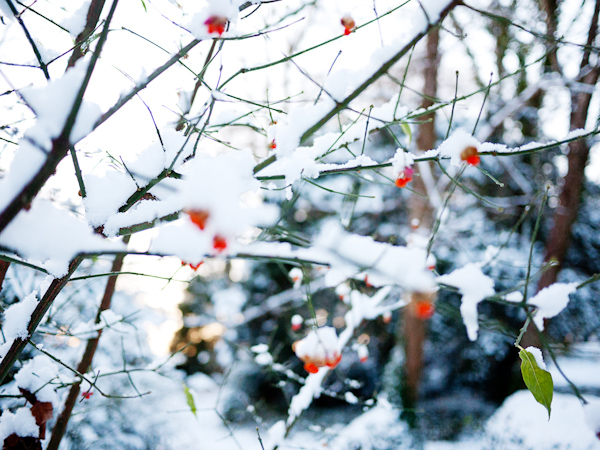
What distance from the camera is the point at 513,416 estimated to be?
11.9 feet

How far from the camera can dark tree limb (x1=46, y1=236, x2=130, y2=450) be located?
1230 mm

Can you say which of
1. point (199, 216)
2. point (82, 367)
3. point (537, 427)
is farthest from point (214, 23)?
point (537, 427)

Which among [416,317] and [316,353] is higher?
[316,353]

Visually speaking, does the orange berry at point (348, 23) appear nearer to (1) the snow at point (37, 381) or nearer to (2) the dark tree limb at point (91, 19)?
(2) the dark tree limb at point (91, 19)

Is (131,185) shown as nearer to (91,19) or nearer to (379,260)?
(91,19)

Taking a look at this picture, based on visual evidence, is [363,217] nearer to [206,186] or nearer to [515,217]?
[515,217]

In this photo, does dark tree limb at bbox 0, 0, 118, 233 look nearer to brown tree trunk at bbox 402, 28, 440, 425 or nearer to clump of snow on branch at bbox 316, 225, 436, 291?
clump of snow on branch at bbox 316, 225, 436, 291

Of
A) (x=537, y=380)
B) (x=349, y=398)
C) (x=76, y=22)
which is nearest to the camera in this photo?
(x=537, y=380)

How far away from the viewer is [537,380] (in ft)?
2.46

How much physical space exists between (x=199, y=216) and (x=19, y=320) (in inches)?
28.4

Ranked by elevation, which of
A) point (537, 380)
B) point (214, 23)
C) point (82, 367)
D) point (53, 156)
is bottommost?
point (537, 380)

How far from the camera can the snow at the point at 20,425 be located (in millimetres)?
956

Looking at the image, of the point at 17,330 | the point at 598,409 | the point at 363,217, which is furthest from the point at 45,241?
the point at 363,217

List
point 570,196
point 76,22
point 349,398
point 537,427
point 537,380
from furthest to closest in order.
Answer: point 570,196 < point 537,427 < point 349,398 < point 76,22 < point 537,380
